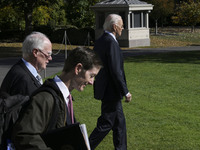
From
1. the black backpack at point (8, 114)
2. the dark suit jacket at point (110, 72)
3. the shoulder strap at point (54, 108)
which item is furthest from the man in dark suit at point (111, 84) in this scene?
the shoulder strap at point (54, 108)

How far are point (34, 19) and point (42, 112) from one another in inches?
1538

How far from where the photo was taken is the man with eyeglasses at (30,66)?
392 cm

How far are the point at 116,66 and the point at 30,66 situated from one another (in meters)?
2.40

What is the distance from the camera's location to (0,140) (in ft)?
10.1

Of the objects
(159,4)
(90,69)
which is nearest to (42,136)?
(90,69)

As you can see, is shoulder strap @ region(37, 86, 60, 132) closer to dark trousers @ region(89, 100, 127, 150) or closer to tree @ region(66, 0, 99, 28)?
dark trousers @ region(89, 100, 127, 150)

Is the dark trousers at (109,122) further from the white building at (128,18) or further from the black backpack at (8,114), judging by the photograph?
the white building at (128,18)

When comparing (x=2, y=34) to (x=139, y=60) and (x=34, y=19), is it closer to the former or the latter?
(x=34, y=19)

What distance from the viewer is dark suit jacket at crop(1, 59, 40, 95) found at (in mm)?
3930

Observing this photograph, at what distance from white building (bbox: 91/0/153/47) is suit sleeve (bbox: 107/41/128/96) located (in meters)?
26.3

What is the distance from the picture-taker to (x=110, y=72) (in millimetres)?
6340

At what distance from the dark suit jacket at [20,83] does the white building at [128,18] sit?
2867 cm

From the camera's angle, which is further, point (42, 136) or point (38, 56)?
point (38, 56)

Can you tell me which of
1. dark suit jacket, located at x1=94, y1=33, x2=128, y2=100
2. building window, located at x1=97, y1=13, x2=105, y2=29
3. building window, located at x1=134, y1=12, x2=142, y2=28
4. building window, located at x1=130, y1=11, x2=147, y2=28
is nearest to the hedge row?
building window, located at x1=97, y1=13, x2=105, y2=29
